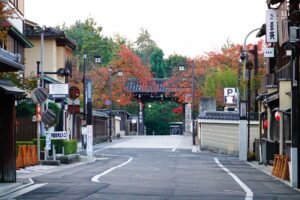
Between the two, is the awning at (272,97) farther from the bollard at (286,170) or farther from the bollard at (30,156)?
the bollard at (30,156)

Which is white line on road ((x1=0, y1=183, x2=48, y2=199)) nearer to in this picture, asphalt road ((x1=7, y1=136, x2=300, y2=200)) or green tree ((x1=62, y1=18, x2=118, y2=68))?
asphalt road ((x1=7, y1=136, x2=300, y2=200))

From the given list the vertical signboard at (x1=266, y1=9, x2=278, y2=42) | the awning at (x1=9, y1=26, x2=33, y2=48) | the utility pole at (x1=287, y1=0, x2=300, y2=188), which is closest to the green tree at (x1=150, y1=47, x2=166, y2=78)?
the awning at (x1=9, y1=26, x2=33, y2=48)

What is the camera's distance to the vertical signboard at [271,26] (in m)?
41.4

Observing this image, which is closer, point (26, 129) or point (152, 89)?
point (26, 129)

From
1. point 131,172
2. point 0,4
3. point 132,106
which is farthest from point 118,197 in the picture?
point 132,106

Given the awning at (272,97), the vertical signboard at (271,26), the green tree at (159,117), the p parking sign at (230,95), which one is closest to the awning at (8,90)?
the awning at (272,97)

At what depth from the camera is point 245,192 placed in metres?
22.6

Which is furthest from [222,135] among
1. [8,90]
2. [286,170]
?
[8,90]

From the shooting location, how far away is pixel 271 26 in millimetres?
41781

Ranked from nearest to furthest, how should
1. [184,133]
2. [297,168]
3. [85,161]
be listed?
[297,168] < [85,161] < [184,133]

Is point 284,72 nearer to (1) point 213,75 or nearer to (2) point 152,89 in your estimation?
(1) point 213,75

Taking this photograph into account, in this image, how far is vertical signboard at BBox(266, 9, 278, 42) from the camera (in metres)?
41.4

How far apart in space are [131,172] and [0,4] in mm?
13664

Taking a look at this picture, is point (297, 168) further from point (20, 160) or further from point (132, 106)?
point (132, 106)
